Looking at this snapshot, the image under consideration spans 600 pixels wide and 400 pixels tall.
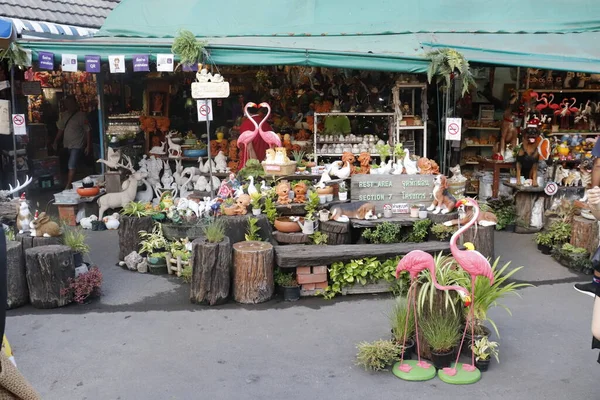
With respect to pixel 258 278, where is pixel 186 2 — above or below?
above

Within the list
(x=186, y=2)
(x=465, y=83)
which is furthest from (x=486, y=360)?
(x=186, y=2)

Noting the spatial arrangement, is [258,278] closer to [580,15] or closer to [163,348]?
[163,348]

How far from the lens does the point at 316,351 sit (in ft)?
17.0

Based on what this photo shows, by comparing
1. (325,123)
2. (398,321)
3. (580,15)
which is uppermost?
(580,15)

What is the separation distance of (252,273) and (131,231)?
7.00 ft

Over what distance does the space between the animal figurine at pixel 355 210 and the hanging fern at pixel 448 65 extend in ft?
5.97

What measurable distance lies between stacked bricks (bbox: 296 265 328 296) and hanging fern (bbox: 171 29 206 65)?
3120 millimetres

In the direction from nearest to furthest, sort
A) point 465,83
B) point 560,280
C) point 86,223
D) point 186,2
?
1. point 560,280
2. point 465,83
3. point 86,223
4. point 186,2

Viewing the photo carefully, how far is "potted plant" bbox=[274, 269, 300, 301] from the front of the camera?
6336 mm

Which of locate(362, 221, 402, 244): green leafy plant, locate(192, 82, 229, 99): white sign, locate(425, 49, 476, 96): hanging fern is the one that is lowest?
locate(362, 221, 402, 244): green leafy plant

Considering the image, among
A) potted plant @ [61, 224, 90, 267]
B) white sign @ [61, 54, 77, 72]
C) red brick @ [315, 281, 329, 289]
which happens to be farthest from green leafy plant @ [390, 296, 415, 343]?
white sign @ [61, 54, 77, 72]

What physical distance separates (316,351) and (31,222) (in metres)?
3.39

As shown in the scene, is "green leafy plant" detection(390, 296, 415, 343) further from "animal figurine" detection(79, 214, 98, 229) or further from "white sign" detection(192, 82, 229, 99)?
"animal figurine" detection(79, 214, 98, 229)

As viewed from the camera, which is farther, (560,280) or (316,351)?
(560,280)
